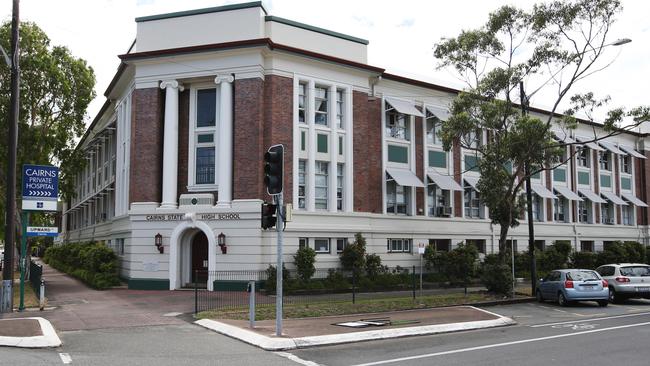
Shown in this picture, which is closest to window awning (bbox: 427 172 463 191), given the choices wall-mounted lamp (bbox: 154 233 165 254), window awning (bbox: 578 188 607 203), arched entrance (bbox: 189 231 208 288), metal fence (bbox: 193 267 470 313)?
metal fence (bbox: 193 267 470 313)

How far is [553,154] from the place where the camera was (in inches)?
928

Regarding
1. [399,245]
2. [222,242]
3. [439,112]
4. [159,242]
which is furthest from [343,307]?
[439,112]

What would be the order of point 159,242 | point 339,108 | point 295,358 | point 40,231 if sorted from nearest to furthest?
1. point 295,358
2. point 40,231
3. point 159,242
4. point 339,108

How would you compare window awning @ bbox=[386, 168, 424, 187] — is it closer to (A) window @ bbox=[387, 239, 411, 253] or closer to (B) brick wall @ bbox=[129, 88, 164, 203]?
(A) window @ bbox=[387, 239, 411, 253]

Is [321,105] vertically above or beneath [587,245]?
above

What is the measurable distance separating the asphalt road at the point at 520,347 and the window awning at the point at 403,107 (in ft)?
47.9

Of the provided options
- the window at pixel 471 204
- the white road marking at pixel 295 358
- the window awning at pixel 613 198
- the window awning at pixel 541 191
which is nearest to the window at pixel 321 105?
the window at pixel 471 204

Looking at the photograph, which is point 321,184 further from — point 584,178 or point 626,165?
point 626,165

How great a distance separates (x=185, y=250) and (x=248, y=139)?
575cm

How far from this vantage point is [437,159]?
1303 inches

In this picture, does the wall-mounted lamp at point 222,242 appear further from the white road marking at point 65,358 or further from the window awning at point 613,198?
the window awning at point 613,198

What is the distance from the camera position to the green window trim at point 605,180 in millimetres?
43000

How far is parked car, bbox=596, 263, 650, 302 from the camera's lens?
22281 mm

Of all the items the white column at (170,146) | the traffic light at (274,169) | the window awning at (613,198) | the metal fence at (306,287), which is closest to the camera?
the traffic light at (274,169)
